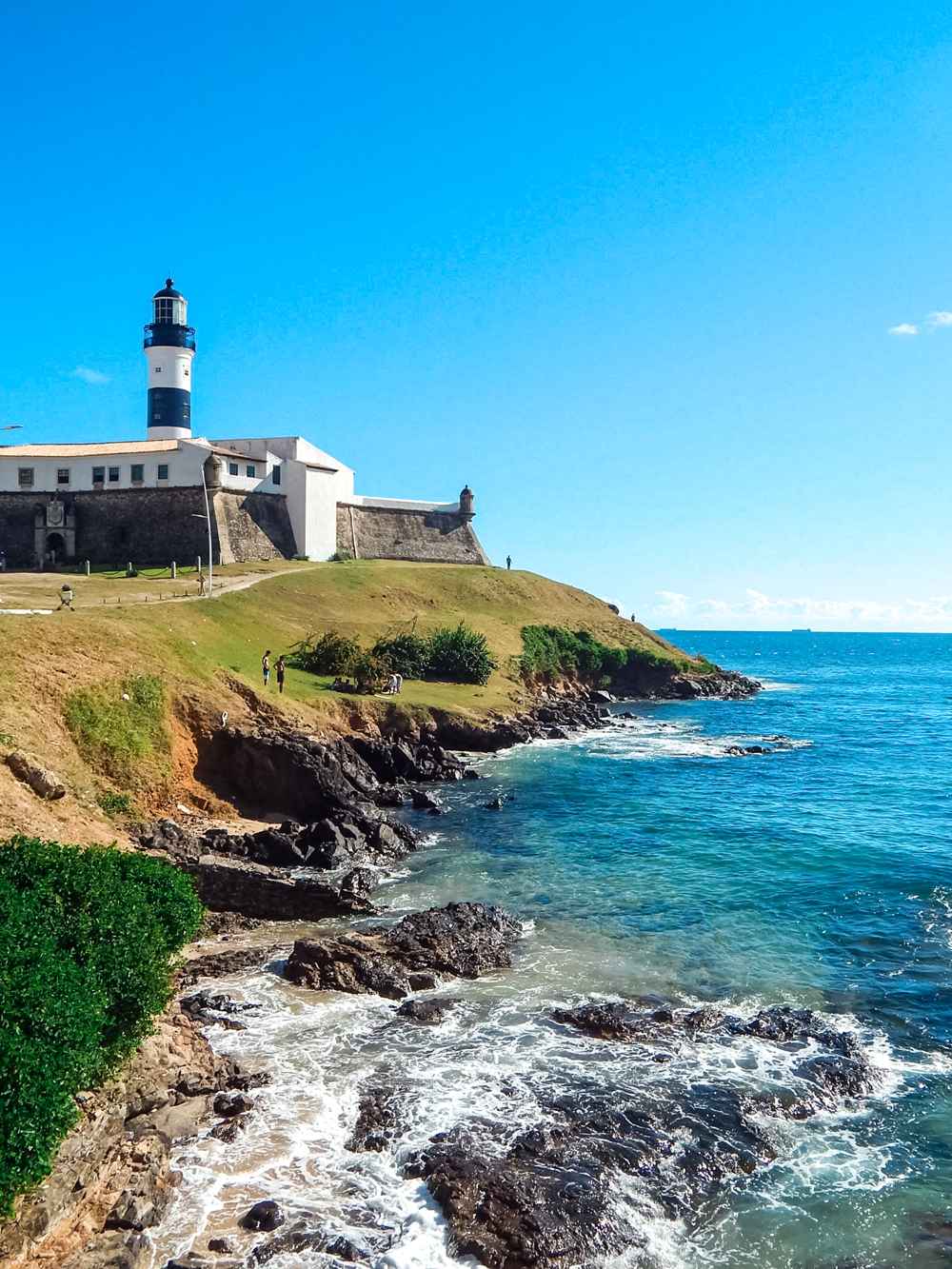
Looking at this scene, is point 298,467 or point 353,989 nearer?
point 353,989

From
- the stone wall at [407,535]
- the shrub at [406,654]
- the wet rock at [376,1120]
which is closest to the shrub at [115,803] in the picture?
the wet rock at [376,1120]

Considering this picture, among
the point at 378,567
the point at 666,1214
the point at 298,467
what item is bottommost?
the point at 666,1214

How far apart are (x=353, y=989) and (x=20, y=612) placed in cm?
2706

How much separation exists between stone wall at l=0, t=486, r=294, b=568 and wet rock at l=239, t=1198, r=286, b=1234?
199 feet

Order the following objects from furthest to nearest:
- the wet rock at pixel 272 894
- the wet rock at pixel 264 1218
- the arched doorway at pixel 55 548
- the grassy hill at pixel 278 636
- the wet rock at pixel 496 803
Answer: the arched doorway at pixel 55 548
the wet rock at pixel 496 803
the grassy hill at pixel 278 636
the wet rock at pixel 272 894
the wet rock at pixel 264 1218

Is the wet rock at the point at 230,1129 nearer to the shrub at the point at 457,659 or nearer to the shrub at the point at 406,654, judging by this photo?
the shrub at the point at 406,654

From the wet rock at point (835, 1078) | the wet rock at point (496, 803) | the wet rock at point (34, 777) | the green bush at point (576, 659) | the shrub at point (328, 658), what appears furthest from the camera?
the green bush at point (576, 659)

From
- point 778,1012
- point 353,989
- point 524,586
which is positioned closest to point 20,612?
point 353,989

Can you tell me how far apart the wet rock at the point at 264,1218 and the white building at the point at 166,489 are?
60.5 meters

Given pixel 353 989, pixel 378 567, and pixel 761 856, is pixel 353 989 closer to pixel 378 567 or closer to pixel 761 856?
pixel 761 856

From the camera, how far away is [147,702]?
34344mm

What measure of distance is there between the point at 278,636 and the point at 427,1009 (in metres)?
36.0

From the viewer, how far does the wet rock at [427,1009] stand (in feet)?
63.5

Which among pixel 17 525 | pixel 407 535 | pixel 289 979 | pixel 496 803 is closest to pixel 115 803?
pixel 289 979
